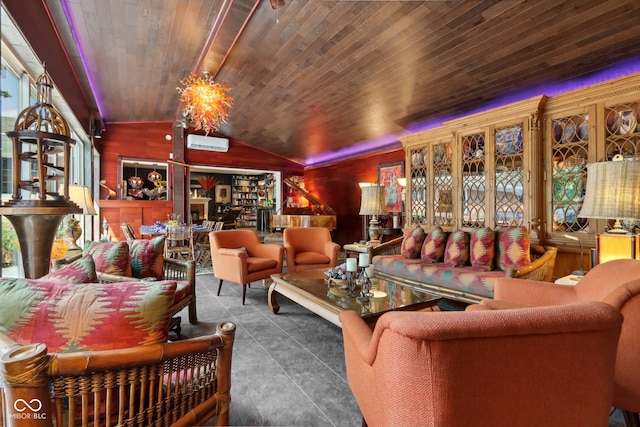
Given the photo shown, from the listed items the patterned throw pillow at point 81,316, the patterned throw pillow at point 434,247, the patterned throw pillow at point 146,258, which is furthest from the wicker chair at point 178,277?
the patterned throw pillow at point 434,247

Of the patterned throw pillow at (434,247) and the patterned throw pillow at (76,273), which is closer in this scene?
the patterned throw pillow at (76,273)

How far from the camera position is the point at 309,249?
4.60 m

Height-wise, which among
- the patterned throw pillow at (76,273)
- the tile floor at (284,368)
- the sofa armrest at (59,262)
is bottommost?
the tile floor at (284,368)

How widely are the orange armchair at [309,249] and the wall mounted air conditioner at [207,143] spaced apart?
4.85 meters

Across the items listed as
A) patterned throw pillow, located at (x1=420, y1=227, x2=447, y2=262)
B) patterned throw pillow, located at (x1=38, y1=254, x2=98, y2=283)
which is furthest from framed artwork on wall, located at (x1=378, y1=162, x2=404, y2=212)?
patterned throw pillow, located at (x1=38, y1=254, x2=98, y2=283)

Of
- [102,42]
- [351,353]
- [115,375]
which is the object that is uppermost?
[102,42]

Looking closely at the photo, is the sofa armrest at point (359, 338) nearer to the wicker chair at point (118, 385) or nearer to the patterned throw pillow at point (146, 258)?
the wicker chair at point (118, 385)

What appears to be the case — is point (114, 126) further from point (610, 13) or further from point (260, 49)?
point (610, 13)

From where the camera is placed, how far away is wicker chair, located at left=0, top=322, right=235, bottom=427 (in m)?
0.73

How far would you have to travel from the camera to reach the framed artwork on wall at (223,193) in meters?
13.1

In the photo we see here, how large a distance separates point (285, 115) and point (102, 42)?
3.18 meters

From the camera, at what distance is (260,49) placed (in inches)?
160

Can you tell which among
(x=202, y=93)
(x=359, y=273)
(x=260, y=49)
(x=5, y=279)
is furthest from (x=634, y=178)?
(x=202, y=93)

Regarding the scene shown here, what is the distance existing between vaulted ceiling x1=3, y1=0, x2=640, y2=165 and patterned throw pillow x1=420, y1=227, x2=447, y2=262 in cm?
197
